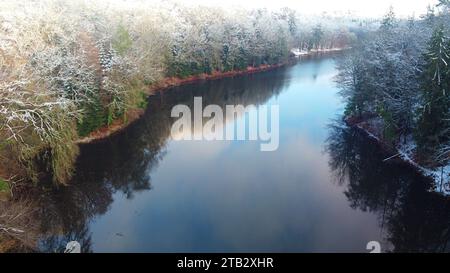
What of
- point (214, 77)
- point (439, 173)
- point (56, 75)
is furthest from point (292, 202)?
point (214, 77)

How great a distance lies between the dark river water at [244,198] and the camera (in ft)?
68.5

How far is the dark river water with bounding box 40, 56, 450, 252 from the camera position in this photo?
68.5 feet

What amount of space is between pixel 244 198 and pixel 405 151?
15391 mm

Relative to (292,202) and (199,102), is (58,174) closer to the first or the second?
(292,202)

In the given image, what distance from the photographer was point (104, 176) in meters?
28.9

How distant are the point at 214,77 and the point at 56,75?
43409mm

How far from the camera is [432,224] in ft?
73.9

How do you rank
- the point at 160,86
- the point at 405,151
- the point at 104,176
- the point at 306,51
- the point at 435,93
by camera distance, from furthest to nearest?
the point at 306,51 → the point at 160,86 → the point at 405,151 → the point at 104,176 → the point at 435,93

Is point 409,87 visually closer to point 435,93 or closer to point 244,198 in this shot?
point 435,93

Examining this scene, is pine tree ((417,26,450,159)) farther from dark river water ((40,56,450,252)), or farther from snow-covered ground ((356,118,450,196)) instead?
dark river water ((40,56,450,252))

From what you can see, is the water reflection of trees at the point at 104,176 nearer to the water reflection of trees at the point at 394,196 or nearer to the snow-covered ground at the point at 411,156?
the water reflection of trees at the point at 394,196

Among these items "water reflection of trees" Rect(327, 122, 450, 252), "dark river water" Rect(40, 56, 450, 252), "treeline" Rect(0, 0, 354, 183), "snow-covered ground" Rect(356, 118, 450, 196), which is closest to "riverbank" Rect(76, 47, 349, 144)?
"treeline" Rect(0, 0, 354, 183)

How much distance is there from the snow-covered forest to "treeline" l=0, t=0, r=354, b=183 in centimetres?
2321

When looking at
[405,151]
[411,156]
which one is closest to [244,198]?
[411,156]
